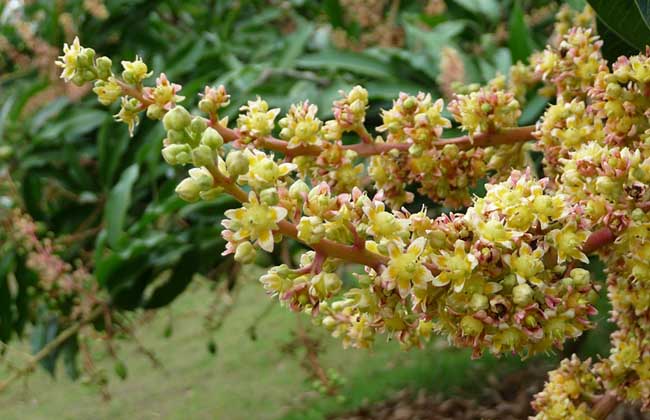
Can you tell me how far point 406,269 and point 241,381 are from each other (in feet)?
8.88

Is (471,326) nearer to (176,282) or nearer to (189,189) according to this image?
(189,189)

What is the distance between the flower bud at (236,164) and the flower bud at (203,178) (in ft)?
0.04

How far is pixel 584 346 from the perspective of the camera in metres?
2.42

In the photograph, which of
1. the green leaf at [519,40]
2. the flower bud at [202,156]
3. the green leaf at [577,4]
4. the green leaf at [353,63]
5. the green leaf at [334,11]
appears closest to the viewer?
the flower bud at [202,156]

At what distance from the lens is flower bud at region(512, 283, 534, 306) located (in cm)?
41

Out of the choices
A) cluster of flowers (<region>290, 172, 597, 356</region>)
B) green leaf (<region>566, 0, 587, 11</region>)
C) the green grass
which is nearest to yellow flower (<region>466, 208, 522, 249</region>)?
cluster of flowers (<region>290, 172, 597, 356</region>)

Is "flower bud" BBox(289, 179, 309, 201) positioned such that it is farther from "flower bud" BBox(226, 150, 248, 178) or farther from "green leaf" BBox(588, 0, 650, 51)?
"green leaf" BBox(588, 0, 650, 51)

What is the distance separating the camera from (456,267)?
41cm

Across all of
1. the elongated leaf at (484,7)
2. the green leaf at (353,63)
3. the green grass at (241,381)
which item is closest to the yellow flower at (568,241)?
the green leaf at (353,63)

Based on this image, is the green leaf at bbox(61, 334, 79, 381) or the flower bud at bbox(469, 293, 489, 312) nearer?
the flower bud at bbox(469, 293, 489, 312)

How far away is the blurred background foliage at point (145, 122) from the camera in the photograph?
4.80ft

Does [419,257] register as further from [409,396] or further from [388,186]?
[409,396]

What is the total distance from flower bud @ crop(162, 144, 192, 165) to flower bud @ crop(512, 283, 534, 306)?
189 millimetres

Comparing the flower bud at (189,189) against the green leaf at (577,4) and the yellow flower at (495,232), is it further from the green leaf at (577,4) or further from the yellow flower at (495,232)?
the green leaf at (577,4)
